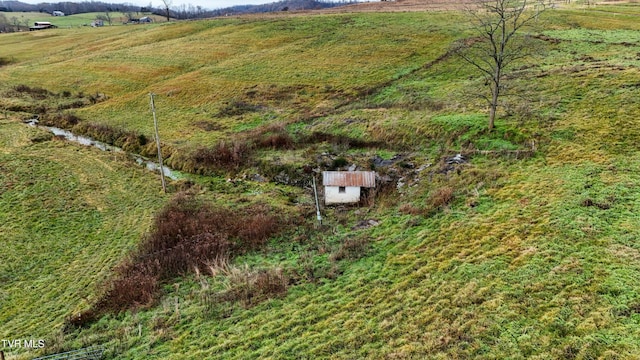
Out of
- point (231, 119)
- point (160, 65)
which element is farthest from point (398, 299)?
point (160, 65)

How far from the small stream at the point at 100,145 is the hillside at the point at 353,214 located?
2.96ft

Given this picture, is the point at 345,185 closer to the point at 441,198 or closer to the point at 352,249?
the point at 441,198

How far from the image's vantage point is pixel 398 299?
651 inches

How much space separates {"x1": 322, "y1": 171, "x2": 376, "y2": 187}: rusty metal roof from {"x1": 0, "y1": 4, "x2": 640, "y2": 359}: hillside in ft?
4.87

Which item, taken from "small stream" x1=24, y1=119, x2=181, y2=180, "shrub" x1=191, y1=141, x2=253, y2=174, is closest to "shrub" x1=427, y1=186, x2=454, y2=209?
"shrub" x1=191, y1=141, x2=253, y2=174

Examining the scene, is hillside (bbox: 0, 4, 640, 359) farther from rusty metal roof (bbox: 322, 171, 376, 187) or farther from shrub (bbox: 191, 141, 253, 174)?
rusty metal roof (bbox: 322, 171, 376, 187)

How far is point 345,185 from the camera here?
2678 cm

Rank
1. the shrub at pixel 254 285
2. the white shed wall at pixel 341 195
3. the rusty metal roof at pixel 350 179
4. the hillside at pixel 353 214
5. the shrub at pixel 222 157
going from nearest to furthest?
the hillside at pixel 353 214
the shrub at pixel 254 285
the rusty metal roof at pixel 350 179
the white shed wall at pixel 341 195
the shrub at pixel 222 157

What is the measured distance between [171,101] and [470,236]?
43.8 metres

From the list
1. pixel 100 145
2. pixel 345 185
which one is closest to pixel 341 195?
pixel 345 185

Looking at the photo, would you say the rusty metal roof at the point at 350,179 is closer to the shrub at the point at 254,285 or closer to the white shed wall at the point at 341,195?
the white shed wall at the point at 341,195

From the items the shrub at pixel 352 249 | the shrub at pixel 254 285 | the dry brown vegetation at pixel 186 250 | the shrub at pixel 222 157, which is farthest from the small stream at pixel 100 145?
the shrub at pixel 352 249

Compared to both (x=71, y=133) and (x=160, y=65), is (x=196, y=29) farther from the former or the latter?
(x=71, y=133)

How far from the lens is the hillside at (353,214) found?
1501cm
